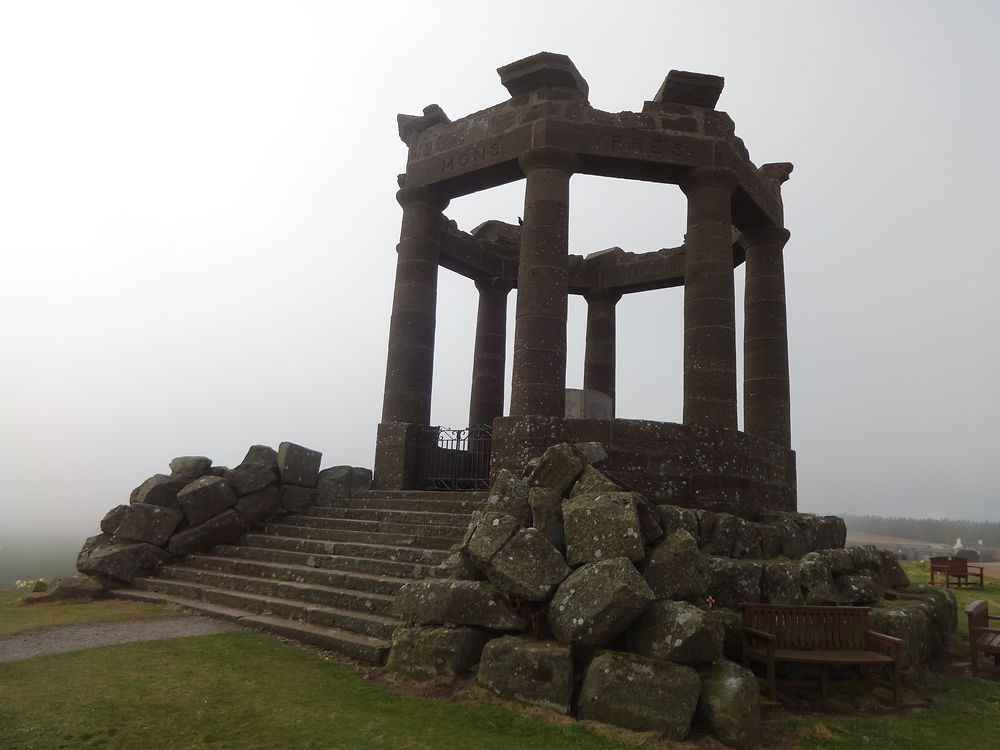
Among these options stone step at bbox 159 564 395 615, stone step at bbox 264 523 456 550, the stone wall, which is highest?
the stone wall

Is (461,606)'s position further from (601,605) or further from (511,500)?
(601,605)

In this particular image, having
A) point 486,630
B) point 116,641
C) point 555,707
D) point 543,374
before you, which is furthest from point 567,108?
point 116,641

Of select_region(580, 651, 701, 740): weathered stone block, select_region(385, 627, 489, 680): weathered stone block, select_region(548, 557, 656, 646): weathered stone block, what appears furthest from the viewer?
select_region(385, 627, 489, 680): weathered stone block

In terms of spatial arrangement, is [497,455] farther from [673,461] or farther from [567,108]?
[567,108]

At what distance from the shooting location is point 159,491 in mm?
12039

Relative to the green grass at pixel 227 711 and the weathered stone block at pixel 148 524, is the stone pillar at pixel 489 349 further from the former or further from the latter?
the green grass at pixel 227 711

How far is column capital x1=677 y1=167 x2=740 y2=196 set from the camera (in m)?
12.1

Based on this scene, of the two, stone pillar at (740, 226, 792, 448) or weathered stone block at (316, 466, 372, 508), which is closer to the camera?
weathered stone block at (316, 466, 372, 508)

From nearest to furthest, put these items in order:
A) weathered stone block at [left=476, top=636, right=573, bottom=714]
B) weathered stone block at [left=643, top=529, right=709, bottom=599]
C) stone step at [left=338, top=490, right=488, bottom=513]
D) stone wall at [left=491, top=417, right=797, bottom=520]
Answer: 1. weathered stone block at [left=476, top=636, right=573, bottom=714]
2. weathered stone block at [left=643, top=529, right=709, bottom=599]
3. stone wall at [left=491, top=417, right=797, bottom=520]
4. stone step at [left=338, top=490, right=488, bottom=513]

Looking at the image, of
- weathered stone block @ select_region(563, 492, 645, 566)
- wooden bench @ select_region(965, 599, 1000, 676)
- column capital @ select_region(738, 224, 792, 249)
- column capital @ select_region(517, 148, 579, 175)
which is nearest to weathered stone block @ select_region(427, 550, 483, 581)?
weathered stone block @ select_region(563, 492, 645, 566)

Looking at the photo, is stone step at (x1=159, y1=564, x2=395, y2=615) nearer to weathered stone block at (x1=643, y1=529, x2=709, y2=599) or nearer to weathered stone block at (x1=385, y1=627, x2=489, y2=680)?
weathered stone block at (x1=385, y1=627, x2=489, y2=680)

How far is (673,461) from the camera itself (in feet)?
33.4

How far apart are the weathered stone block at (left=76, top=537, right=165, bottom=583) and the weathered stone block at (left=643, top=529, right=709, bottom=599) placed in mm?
8711

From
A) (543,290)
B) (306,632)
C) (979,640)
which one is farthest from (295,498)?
(979,640)
